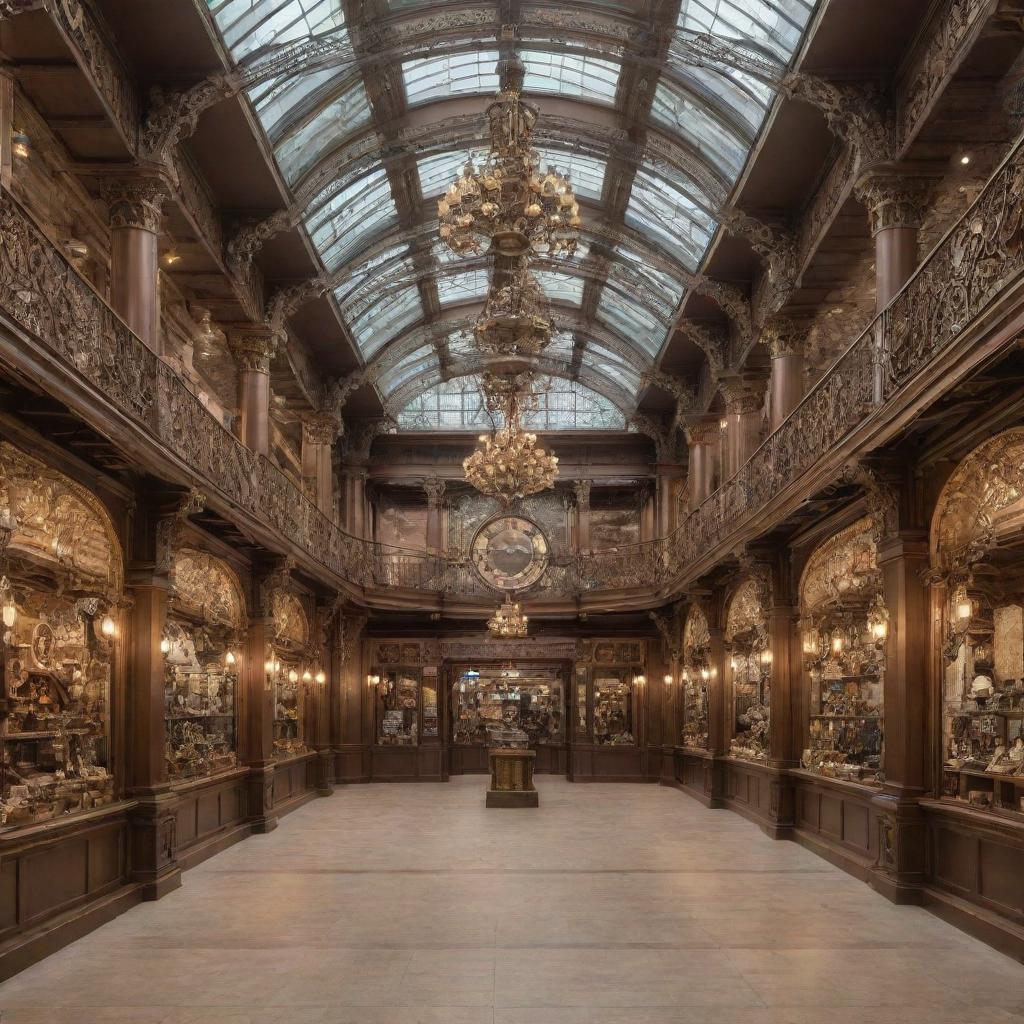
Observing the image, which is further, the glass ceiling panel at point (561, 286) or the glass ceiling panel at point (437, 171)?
the glass ceiling panel at point (561, 286)

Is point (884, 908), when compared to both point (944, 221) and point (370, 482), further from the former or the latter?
point (370, 482)

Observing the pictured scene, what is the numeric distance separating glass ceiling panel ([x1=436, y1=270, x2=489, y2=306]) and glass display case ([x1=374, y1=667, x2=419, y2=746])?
7.86 metres

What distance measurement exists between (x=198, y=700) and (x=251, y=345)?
5428 millimetres

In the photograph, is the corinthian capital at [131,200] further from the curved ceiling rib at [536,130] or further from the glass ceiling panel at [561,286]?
the glass ceiling panel at [561,286]

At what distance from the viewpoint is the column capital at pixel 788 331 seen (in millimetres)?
14523

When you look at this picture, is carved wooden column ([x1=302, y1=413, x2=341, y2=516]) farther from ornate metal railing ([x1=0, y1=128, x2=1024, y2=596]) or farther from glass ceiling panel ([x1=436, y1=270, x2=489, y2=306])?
glass ceiling panel ([x1=436, y1=270, x2=489, y2=306])

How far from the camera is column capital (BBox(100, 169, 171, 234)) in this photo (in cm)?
1059

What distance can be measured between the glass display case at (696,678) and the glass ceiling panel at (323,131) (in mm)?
9402

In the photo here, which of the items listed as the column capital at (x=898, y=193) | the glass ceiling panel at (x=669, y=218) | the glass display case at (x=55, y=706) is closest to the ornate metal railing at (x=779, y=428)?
the column capital at (x=898, y=193)

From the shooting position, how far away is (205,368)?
16859 mm

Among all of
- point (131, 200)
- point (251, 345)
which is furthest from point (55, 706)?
point (251, 345)

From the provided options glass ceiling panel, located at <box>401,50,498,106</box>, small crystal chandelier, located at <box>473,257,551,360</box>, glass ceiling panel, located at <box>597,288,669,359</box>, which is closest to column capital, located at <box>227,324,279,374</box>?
glass ceiling panel, located at <box>401,50,498,106</box>

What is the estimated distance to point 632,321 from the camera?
22.0 meters

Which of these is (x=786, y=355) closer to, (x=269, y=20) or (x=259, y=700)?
(x=269, y=20)
